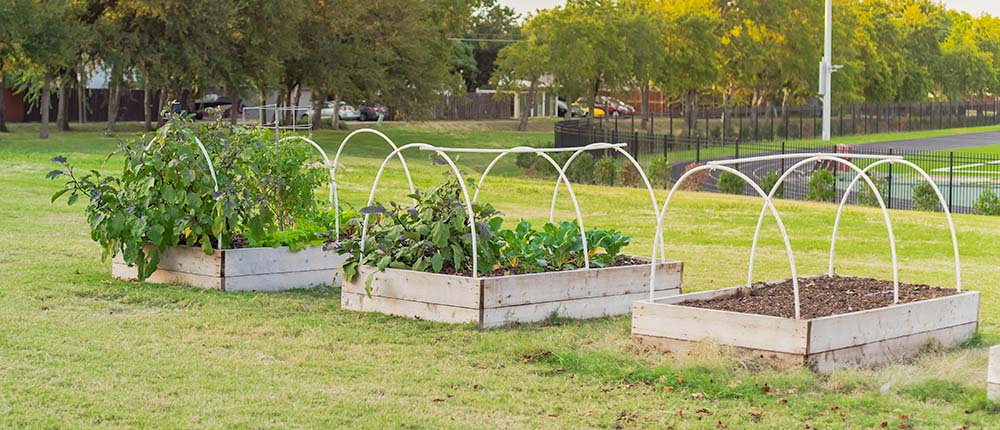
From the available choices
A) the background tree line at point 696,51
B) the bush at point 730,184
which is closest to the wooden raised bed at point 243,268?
the bush at point 730,184

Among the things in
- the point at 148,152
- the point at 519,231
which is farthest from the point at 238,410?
the point at 148,152

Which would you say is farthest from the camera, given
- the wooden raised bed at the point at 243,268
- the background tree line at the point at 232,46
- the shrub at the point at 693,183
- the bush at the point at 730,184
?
the background tree line at the point at 232,46

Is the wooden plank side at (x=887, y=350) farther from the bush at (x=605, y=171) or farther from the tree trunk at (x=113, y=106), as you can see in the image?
the tree trunk at (x=113, y=106)

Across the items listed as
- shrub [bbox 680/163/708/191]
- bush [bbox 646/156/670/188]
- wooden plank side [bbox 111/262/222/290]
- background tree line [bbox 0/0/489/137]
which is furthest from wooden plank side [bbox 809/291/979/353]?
background tree line [bbox 0/0/489/137]

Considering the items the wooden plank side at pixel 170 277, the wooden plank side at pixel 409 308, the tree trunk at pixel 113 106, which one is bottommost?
the wooden plank side at pixel 409 308

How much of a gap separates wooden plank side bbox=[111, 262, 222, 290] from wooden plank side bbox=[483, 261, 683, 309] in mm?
2827

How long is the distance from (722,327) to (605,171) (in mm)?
23437

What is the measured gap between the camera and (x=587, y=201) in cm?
2322

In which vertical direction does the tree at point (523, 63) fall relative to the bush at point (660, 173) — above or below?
above

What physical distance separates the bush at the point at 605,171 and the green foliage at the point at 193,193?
66.3ft

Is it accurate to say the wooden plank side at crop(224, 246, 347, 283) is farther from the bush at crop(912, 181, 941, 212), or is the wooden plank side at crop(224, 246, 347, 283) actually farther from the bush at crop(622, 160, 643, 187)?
the bush at crop(622, 160, 643, 187)

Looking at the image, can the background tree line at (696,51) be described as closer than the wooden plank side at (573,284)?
No

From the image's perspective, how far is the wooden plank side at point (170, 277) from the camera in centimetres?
1108

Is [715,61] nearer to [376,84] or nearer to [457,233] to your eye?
[376,84]
